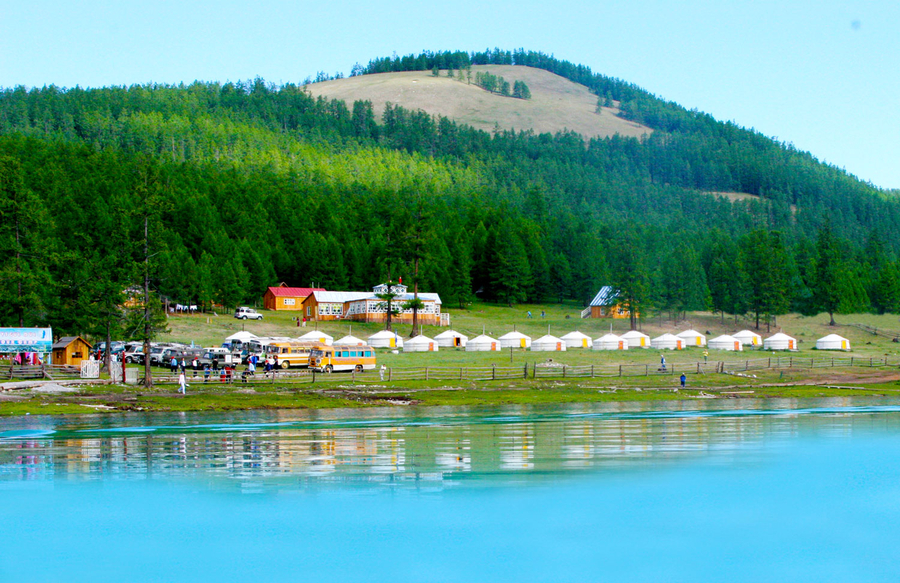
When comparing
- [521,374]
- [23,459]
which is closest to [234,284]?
[521,374]

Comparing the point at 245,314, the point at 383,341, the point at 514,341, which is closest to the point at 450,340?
the point at 514,341

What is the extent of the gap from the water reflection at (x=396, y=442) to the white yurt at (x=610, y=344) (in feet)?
156

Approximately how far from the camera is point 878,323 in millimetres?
129875

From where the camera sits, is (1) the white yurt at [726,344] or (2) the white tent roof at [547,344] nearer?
(2) the white tent roof at [547,344]

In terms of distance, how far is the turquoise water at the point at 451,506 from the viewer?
15.2 m

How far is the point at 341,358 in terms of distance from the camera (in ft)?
230

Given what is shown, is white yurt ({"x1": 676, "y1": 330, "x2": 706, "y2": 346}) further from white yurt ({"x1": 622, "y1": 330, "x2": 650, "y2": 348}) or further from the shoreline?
the shoreline

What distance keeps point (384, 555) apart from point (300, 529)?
2523 millimetres

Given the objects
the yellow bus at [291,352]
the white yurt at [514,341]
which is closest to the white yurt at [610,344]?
the white yurt at [514,341]

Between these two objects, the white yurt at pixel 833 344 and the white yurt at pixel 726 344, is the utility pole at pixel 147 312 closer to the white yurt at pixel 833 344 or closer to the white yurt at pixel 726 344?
the white yurt at pixel 726 344

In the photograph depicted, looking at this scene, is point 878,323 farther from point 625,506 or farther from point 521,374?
point 625,506

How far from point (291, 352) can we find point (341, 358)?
413 cm

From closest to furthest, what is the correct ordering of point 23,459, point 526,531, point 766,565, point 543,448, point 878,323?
point 766,565, point 526,531, point 23,459, point 543,448, point 878,323

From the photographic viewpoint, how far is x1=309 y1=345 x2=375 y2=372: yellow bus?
6888 centimetres
